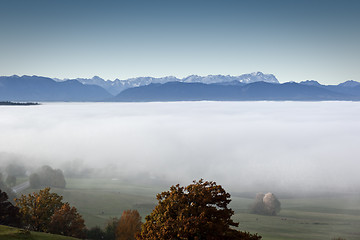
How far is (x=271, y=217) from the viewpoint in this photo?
176 meters

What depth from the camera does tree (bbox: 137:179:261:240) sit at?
3516 cm

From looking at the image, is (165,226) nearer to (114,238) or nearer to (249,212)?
(114,238)

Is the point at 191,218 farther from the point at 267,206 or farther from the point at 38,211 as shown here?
the point at 267,206

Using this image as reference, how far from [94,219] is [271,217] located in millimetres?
83461

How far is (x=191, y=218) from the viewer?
115 ft

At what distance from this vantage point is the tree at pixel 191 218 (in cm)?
3516

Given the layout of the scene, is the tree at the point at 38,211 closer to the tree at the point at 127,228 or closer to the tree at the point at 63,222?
the tree at the point at 63,222

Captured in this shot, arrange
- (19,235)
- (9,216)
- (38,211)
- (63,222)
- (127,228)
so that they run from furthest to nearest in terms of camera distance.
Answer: (127,228) < (38,211) < (63,222) < (9,216) < (19,235)

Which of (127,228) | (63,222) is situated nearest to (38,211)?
(63,222)

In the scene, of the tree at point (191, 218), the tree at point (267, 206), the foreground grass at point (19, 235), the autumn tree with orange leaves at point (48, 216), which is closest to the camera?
the tree at point (191, 218)

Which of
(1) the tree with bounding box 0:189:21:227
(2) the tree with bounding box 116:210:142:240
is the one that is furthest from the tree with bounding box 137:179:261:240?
(2) the tree with bounding box 116:210:142:240

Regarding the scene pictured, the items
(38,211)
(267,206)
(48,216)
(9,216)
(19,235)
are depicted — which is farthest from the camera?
(267,206)

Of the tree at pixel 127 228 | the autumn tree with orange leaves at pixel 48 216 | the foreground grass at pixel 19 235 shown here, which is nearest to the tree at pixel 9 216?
the autumn tree with orange leaves at pixel 48 216

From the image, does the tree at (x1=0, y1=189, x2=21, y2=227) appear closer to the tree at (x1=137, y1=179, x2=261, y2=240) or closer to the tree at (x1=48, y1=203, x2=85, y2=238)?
the tree at (x1=48, y1=203, x2=85, y2=238)
